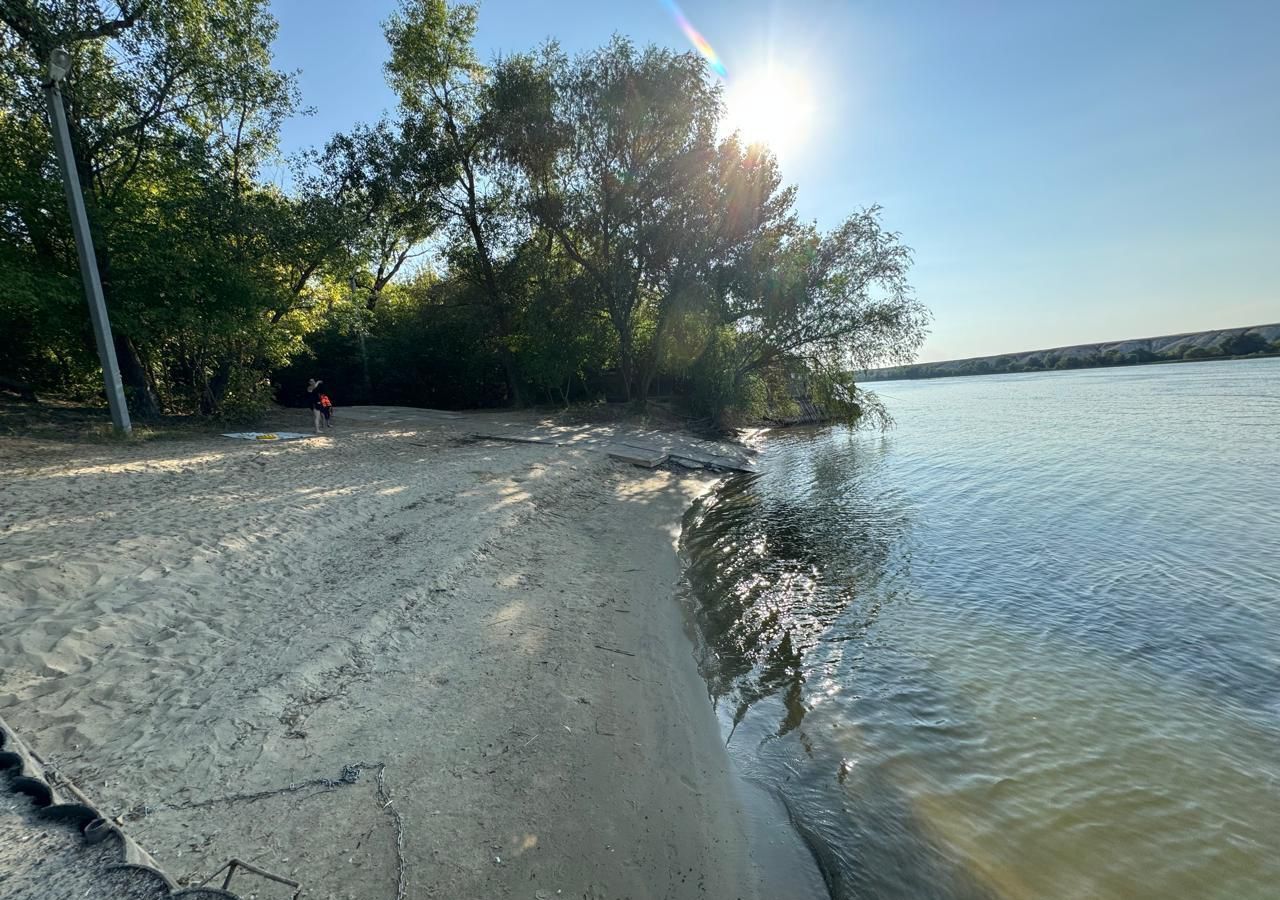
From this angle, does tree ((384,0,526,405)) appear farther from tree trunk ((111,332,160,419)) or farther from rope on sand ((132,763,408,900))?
rope on sand ((132,763,408,900))

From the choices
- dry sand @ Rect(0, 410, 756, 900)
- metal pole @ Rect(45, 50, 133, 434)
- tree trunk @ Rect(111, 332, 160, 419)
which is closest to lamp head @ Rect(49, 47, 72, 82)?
metal pole @ Rect(45, 50, 133, 434)

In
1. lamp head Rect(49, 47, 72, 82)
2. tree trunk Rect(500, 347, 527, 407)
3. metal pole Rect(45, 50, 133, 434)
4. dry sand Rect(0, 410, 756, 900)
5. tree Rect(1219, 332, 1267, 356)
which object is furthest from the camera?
tree Rect(1219, 332, 1267, 356)

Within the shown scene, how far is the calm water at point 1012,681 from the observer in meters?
4.25

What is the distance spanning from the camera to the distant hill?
250 ft

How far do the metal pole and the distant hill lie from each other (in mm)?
60132

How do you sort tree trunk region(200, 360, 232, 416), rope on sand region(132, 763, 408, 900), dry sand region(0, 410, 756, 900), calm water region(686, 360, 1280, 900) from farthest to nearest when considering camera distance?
tree trunk region(200, 360, 232, 416) → calm water region(686, 360, 1280, 900) → dry sand region(0, 410, 756, 900) → rope on sand region(132, 763, 408, 900)

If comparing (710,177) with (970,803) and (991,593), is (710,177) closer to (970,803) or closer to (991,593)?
(991,593)

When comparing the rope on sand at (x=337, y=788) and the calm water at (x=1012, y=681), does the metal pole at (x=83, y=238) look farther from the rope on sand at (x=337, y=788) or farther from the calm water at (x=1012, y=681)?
the calm water at (x=1012, y=681)

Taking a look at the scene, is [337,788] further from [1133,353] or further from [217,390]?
[1133,353]

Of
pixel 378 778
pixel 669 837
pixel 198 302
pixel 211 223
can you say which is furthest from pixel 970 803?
pixel 211 223

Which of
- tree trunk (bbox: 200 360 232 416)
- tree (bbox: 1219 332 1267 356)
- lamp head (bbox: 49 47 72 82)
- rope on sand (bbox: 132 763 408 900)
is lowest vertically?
rope on sand (bbox: 132 763 408 900)

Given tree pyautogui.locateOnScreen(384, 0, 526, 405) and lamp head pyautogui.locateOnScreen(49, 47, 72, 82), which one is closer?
lamp head pyautogui.locateOnScreen(49, 47, 72, 82)

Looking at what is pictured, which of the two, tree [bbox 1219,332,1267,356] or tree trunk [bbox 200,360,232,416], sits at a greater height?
tree [bbox 1219,332,1267,356]

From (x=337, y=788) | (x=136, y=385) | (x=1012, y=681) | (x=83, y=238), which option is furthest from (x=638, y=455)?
(x=337, y=788)
